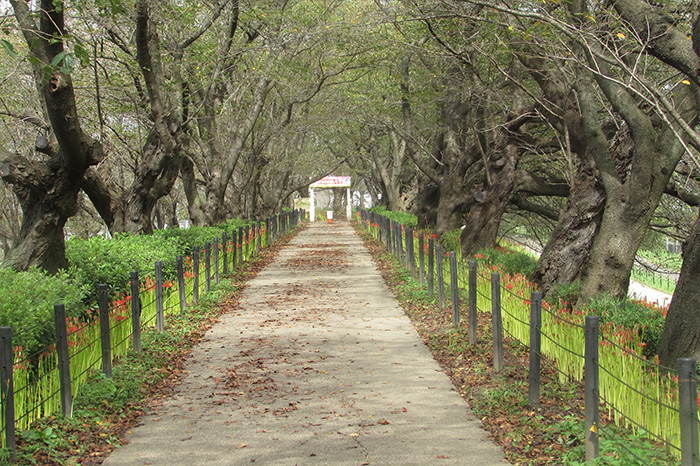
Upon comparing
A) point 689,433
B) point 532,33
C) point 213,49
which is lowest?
point 689,433

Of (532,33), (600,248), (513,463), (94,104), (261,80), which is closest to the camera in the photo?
(513,463)

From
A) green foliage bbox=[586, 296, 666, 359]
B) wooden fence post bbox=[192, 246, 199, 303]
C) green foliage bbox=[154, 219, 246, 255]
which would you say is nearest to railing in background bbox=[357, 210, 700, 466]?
green foliage bbox=[586, 296, 666, 359]

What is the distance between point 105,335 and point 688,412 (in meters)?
5.60

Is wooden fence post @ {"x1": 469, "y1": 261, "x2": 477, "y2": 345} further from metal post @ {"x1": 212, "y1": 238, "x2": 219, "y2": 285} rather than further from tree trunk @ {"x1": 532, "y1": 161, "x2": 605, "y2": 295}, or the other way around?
metal post @ {"x1": 212, "y1": 238, "x2": 219, "y2": 285}

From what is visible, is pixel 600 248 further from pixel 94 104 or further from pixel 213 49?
pixel 94 104

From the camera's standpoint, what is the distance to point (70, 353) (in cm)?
666

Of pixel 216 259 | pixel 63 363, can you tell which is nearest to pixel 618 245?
pixel 63 363

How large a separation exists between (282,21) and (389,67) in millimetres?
4388

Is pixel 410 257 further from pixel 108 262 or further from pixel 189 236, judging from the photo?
pixel 108 262

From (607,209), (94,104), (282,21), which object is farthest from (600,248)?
(94,104)

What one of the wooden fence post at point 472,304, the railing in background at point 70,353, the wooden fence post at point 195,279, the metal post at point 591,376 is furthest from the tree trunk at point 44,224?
the metal post at point 591,376

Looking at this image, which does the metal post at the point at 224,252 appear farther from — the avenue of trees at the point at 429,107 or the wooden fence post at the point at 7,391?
the wooden fence post at the point at 7,391

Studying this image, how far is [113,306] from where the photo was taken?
8.84 m

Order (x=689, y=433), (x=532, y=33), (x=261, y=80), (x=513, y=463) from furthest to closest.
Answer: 1. (x=261, y=80)
2. (x=532, y=33)
3. (x=513, y=463)
4. (x=689, y=433)
